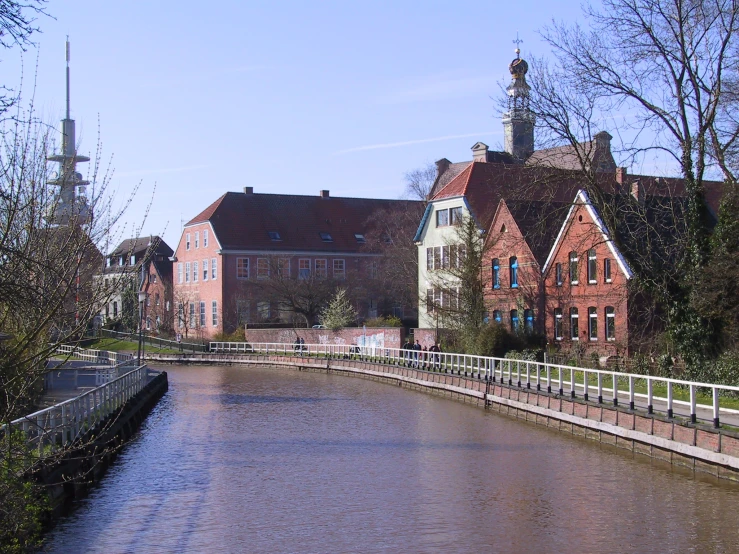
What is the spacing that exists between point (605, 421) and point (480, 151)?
188ft

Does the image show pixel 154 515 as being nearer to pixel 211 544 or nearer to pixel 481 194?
pixel 211 544

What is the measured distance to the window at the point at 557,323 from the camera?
4609 cm

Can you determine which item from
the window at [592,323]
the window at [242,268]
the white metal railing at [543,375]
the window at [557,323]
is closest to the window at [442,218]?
the white metal railing at [543,375]

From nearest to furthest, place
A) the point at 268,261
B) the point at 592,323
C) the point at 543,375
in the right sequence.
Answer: the point at 543,375, the point at 592,323, the point at 268,261

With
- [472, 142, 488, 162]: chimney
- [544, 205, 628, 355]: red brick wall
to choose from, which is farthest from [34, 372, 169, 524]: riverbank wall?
[472, 142, 488, 162]: chimney

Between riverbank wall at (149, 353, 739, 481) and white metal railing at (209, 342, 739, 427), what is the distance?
13.6 inches

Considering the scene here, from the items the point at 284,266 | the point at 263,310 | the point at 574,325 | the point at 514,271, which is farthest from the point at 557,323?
the point at 284,266

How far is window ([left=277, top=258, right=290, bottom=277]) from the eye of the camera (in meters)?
70.6

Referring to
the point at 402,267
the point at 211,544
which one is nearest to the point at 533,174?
the point at 211,544

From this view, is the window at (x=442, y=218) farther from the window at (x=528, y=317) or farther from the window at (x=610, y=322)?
the window at (x=610, y=322)

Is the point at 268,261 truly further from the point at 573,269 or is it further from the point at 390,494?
the point at 390,494

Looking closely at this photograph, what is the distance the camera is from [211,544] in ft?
48.3

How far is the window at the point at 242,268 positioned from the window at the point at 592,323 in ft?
118

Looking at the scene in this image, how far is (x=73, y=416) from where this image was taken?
1933 cm
